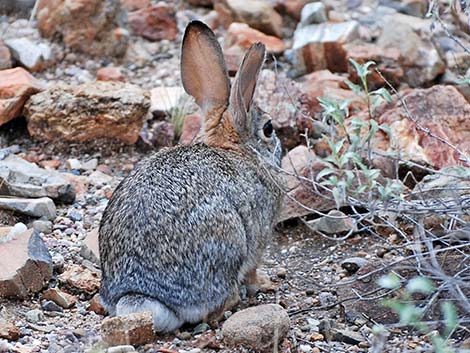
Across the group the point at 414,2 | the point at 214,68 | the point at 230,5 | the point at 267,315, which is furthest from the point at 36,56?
the point at 267,315

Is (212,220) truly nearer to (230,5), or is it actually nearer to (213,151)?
(213,151)

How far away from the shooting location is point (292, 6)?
1061 centimetres

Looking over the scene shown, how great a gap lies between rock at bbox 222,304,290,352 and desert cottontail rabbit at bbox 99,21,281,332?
0.38 meters

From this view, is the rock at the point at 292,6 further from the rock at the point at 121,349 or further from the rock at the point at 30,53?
the rock at the point at 121,349

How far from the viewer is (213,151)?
6.45 meters

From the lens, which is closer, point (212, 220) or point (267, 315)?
point (267, 315)

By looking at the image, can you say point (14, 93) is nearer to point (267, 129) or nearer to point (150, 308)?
point (267, 129)

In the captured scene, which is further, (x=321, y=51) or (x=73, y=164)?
(x=321, y=51)

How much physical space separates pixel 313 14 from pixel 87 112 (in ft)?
9.81

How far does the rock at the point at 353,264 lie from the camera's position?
6.70m

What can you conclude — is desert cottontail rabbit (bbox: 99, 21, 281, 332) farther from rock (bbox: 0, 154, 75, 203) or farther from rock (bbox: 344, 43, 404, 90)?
rock (bbox: 344, 43, 404, 90)

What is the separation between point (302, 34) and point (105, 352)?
558 centimetres

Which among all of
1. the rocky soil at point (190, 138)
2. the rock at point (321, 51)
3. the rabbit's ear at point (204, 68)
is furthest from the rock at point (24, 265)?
the rock at point (321, 51)

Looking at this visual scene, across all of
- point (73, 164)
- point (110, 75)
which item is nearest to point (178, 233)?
point (73, 164)
